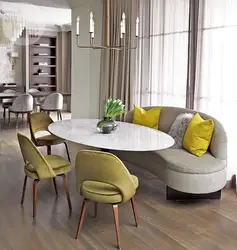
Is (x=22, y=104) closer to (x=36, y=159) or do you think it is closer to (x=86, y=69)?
(x=86, y=69)

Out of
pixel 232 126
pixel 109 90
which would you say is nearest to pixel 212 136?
pixel 232 126

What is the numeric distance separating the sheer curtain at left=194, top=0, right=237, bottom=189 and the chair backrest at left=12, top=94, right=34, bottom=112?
5.01m

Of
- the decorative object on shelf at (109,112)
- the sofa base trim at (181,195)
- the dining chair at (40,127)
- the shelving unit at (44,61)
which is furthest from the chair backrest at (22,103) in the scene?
the sofa base trim at (181,195)

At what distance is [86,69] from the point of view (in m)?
7.11

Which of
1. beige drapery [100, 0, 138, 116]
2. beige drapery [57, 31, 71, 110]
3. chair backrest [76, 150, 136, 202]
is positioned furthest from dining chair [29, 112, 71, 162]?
beige drapery [57, 31, 71, 110]

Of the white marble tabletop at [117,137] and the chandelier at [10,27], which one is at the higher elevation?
the chandelier at [10,27]

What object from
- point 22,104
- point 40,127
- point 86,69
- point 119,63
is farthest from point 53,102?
point 40,127

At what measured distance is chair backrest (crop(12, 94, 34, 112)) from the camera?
837 centimetres

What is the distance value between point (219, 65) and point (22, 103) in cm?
544

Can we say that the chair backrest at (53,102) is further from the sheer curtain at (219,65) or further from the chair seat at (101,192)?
the chair seat at (101,192)

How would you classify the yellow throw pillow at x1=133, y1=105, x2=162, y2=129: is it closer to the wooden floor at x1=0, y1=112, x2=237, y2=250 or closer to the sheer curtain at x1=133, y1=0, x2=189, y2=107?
the sheer curtain at x1=133, y1=0, x2=189, y2=107

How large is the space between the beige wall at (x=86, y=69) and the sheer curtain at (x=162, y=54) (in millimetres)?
1302

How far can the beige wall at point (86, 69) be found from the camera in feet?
21.7

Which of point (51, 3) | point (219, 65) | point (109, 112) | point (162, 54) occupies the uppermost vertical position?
point (51, 3)
